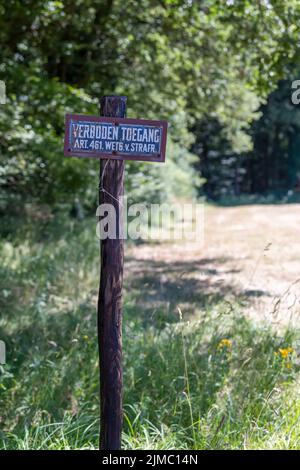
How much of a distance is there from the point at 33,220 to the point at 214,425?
7534 mm

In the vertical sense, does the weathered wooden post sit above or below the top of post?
below

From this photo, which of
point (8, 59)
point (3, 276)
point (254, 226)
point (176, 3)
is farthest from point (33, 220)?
point (254, 226)

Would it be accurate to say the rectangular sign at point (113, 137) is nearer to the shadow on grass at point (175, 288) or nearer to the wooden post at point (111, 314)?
the wooden post at point (111, 314)

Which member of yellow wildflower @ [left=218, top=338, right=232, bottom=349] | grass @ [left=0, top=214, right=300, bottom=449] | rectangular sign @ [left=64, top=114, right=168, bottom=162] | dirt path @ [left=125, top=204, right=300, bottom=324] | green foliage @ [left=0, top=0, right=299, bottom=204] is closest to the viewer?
rectangular sign @ [left=64, top=114, right=168, bottom=162]

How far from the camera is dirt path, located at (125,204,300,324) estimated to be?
6438 millimetres

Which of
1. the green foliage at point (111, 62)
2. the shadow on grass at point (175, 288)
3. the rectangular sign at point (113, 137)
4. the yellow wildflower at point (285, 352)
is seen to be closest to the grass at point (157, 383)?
the yellow wildflower at point (285, 352)

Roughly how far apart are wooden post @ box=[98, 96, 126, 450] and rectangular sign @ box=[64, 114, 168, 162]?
0.08m

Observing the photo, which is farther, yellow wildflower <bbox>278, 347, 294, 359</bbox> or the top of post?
yellow wildflower <bbox>278, 347, 294, 359</bbox>

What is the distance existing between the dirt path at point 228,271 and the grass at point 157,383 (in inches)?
17.8

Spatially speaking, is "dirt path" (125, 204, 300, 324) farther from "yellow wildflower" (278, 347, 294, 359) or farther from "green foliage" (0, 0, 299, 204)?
"green foliage" (0, 0, 299, 204)

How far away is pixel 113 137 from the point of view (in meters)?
3.09

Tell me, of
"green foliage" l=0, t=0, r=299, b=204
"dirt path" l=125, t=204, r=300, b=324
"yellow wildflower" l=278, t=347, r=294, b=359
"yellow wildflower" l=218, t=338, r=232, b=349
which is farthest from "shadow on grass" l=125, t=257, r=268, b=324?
"green foliage" l=0, t=0, r=299, b=204

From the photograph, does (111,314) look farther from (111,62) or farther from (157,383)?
(111,62)

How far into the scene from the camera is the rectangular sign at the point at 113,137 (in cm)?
306
